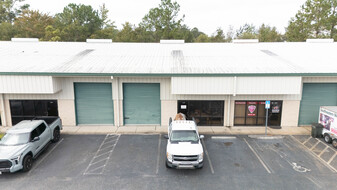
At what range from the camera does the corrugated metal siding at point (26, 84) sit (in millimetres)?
16547

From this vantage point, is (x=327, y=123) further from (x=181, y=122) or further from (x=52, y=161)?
(x=52, y=161)

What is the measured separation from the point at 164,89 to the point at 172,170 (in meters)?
7.90

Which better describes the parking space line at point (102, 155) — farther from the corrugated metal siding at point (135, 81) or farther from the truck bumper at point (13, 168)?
the corrugated metal siding at point (135, 81)

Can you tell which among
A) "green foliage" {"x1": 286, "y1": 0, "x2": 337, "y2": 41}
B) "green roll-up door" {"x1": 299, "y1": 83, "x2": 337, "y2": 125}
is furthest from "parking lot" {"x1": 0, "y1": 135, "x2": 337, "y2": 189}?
"green foliage" {"x1": 286, "y1": 0, "x2": 337, "y2": 41}

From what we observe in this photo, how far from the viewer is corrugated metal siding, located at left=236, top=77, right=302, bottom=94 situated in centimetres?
1677

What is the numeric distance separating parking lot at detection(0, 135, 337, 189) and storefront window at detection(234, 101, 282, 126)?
266 cm

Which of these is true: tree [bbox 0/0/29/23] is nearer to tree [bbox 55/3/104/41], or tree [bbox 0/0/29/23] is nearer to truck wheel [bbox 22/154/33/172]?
tree [bbox 55/3/104/41]

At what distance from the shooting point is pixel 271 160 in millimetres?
13148

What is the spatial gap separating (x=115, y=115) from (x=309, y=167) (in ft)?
46.7

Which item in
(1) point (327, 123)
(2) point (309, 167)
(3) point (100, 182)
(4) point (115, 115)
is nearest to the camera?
(3) point (100, 182)

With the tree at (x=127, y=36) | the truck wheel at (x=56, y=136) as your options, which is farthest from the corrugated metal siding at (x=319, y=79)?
the tree at (x=127, y=36)

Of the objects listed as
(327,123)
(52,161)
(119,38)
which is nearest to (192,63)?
(327,123)

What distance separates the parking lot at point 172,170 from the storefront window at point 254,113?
2658mm

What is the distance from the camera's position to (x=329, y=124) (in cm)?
1566
